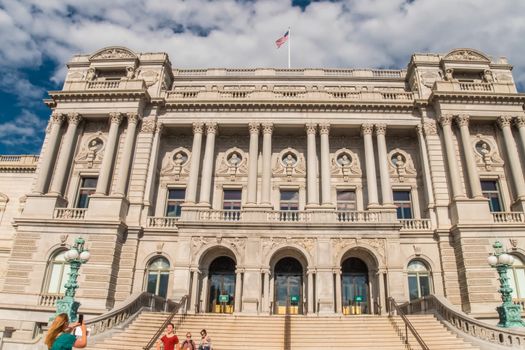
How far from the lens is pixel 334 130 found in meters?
31.1

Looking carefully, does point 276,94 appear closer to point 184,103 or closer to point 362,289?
point 184,103

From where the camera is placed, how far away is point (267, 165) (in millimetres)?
28953

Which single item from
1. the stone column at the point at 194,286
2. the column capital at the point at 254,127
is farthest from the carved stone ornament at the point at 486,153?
the stone column at the point at 194,286

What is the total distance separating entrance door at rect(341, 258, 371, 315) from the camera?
82.7 ft

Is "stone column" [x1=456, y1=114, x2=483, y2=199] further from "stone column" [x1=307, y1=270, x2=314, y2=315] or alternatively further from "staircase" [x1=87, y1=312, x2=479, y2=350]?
"stone column" [x1=307, y1=270, x2=314, y2=315]

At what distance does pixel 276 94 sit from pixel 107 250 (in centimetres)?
1732

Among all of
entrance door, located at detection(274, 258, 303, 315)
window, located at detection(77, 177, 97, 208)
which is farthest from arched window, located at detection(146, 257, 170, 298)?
entrance door, located at detection(274, 258, 303, 315)

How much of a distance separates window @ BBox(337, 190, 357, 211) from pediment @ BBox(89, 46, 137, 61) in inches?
798

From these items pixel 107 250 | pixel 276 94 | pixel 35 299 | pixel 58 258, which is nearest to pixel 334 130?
pixel 276 94

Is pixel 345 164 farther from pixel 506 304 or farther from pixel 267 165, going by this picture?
pixel 506 304

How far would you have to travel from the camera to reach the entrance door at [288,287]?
994 inches

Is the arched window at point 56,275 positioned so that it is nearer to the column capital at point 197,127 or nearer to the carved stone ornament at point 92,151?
the carved stone ornament at point 92,151

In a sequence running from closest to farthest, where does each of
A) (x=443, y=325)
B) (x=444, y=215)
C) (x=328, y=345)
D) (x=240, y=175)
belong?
(x=328, y=345), (x=443, y=325), (x=444, y=215), (x=240, y=175)

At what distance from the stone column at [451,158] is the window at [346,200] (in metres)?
6.95
